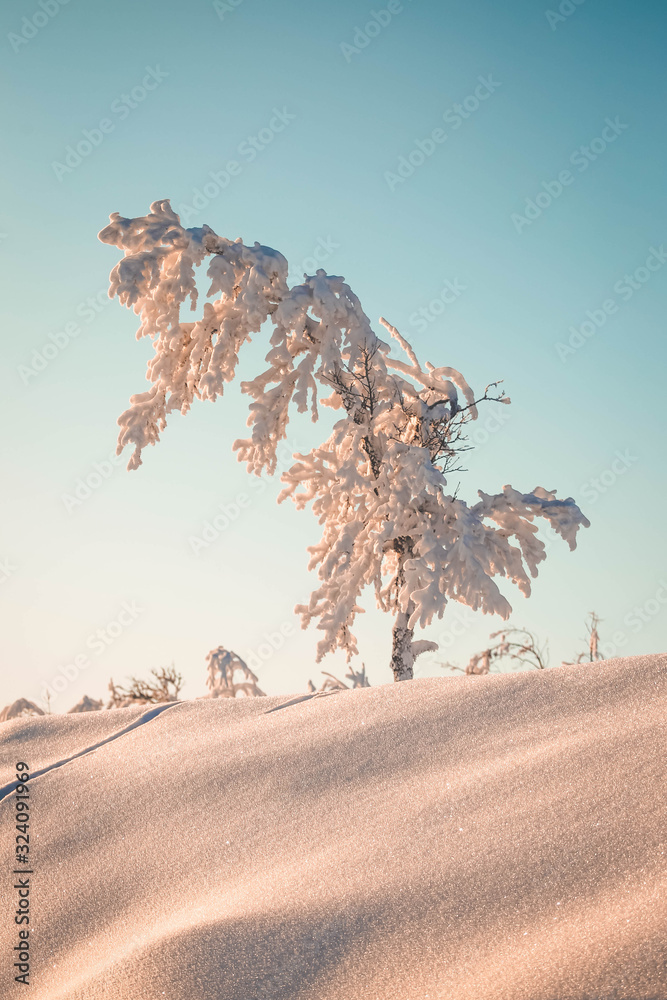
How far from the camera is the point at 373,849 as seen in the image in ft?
9.51

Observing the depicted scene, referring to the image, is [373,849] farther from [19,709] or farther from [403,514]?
[19,709]

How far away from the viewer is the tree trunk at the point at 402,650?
845 centimetres

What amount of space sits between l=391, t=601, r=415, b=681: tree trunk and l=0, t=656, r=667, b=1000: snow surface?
445 cm

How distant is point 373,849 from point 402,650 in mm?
5630

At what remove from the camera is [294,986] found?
2.43 m

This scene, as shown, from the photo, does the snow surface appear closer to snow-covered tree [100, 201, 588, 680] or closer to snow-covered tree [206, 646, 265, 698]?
snow-covered tree [100, 201, 588, 680]

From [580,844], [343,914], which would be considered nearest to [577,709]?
[580,844]

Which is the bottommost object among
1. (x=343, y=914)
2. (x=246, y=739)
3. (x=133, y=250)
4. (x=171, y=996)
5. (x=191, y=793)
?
(x=171, y=996)

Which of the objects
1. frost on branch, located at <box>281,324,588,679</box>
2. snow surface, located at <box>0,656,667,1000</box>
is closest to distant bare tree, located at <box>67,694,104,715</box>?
frost on branch, located at <box>281,324,588,679</box>

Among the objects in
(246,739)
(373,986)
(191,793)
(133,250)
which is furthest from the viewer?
(133,250)

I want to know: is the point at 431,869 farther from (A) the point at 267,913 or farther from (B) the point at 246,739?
(B) the point at 246,739

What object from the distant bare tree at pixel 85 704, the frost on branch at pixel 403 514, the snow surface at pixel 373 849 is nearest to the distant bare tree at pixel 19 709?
the distant bare tree at pixel 85 704

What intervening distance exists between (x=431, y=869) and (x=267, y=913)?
1.95 ft

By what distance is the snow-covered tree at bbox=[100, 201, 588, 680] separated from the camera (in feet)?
25.7
